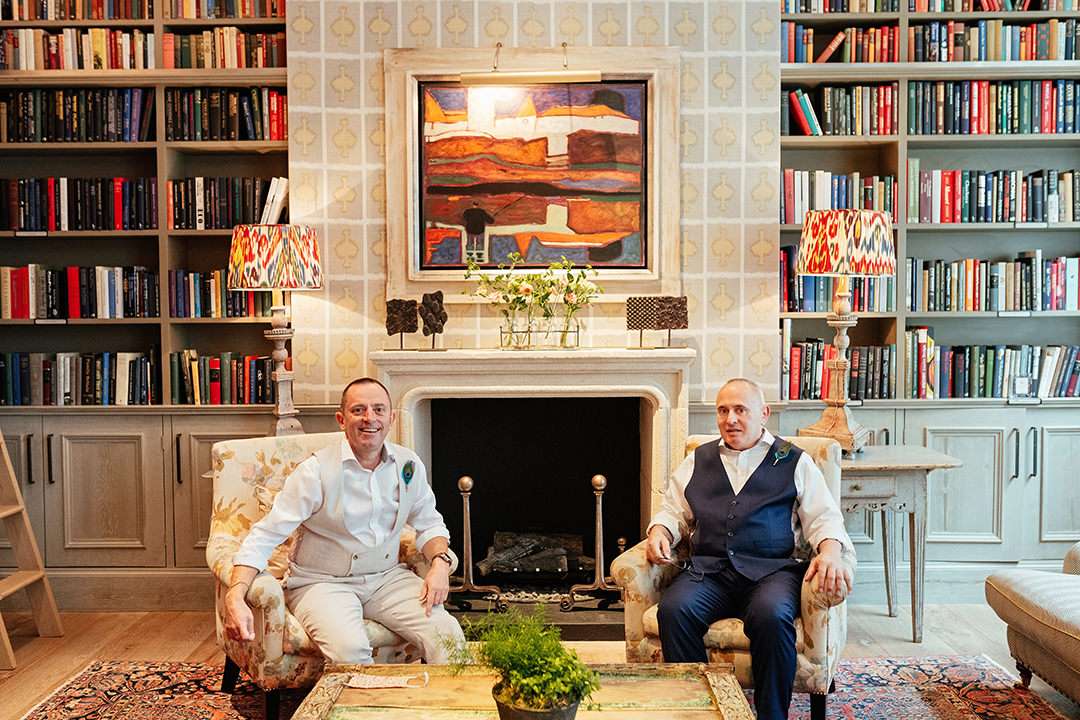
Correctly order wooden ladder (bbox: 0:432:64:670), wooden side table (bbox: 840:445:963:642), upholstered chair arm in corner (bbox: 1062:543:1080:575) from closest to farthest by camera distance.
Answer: upholstered chair arm in corner (bbox: 1062:543:1080:575) → wooden side table (bbox: 840:445:963:642) → wooden ladder (bbox: 0:432:64:670)

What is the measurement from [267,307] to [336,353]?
481 mm

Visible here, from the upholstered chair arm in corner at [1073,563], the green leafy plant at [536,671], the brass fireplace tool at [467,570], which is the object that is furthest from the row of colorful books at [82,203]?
the upholstered chair arm in corner at [1073,563]

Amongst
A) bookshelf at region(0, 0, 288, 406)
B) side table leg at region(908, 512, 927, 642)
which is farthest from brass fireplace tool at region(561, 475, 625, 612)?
Result: bookshelf at region(0, 0, 288, 406)

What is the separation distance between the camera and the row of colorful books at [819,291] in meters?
4.34

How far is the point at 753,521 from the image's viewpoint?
2945 mm

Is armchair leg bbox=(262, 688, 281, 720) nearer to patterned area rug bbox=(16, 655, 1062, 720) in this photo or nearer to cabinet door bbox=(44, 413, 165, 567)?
patterned area rug bbox=(16, 655, 1062, 720)

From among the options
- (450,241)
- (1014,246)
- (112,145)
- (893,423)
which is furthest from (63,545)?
(1014,246)

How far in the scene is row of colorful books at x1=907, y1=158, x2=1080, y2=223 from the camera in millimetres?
4320

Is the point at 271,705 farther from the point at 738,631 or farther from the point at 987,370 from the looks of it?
the point at 987,370

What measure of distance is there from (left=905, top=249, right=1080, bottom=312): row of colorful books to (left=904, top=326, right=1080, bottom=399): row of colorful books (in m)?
0.18

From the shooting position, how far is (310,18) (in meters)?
4.11

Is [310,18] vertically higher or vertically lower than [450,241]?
higher

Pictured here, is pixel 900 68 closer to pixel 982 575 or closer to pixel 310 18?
pixel 982 575

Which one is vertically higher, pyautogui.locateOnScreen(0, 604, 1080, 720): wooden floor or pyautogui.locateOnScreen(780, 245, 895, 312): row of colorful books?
pyautogui.locateOnScreen(780, 245, 895, 312): row of colorful books
